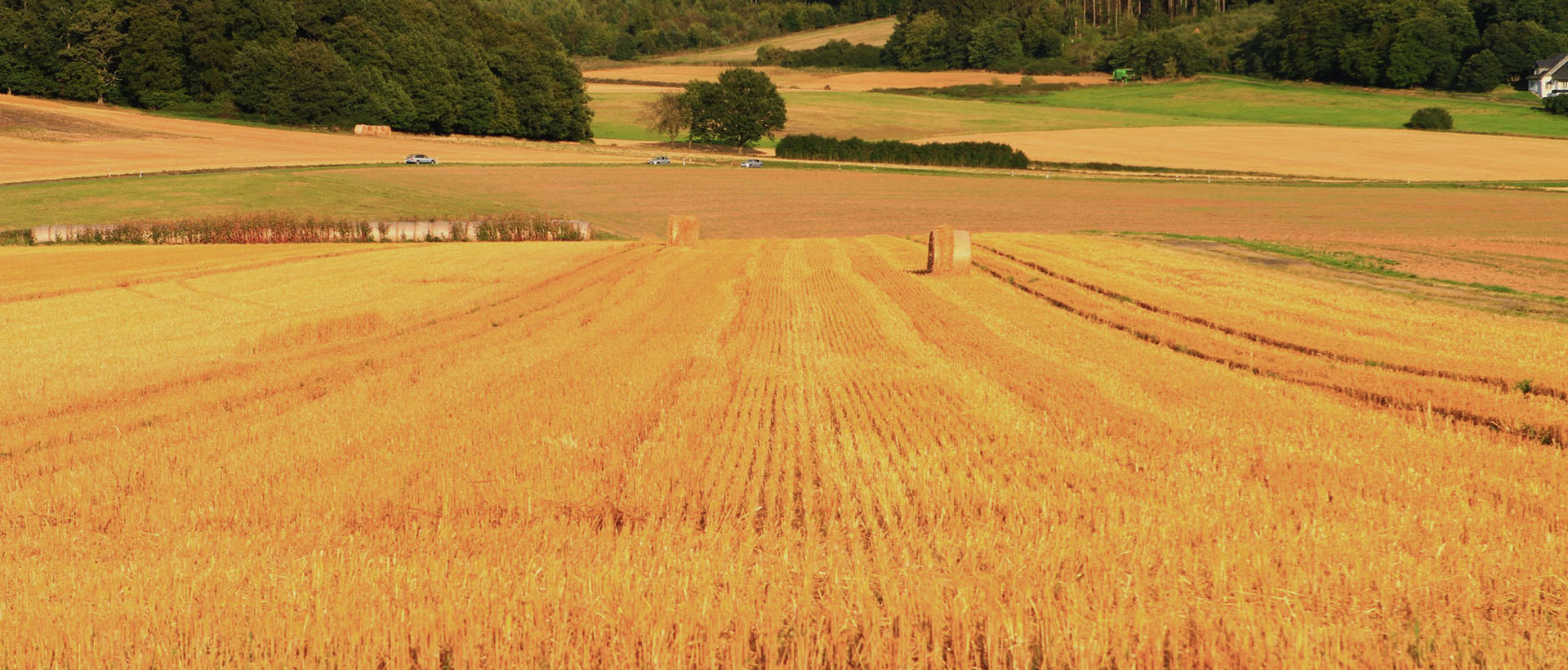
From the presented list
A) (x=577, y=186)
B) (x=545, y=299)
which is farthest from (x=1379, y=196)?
(x=545, y=299)

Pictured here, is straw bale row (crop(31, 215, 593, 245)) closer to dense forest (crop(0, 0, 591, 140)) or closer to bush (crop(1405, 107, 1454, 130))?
dense forest (crop(0, 0, 591, 140))

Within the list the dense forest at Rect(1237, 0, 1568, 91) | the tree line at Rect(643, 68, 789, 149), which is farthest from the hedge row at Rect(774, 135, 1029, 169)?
the dense forest at Rect(1237, 0, 1568, 91)

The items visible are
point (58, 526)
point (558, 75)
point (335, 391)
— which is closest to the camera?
point (58, 526)

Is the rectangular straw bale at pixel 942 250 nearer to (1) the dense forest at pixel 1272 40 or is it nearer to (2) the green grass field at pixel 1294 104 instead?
(2) the green grass field at pixel 1294 104

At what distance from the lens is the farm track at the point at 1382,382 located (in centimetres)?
986

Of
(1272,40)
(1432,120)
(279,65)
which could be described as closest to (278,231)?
(279,65)

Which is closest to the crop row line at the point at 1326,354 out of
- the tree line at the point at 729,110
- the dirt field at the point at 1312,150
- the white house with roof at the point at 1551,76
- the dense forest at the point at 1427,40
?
the dirt field at the point at 1312,150

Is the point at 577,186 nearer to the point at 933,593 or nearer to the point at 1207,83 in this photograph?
the point at 933,593

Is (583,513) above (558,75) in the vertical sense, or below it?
below

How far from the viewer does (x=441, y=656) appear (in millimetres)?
4809

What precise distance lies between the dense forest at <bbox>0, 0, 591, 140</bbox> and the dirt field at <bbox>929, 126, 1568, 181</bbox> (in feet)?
155

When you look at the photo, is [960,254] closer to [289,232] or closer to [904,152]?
[289,232]

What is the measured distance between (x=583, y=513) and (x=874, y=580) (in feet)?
7.48

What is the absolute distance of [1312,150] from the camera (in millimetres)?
98125
